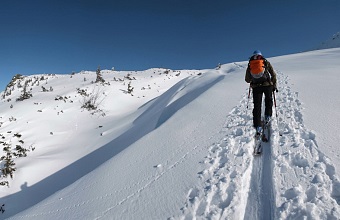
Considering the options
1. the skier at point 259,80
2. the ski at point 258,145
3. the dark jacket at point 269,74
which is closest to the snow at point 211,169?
the ski at point 258,145

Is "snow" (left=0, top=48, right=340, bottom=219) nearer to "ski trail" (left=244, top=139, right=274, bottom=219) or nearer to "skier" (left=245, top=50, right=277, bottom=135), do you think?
"ski trail" (left=244, top=139, right=274, bottom=219)

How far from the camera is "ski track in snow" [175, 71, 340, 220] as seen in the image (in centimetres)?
328

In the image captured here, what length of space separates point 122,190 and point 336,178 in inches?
141

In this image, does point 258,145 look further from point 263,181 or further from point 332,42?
point 332,42


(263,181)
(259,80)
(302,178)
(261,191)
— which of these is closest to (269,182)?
(263,181)

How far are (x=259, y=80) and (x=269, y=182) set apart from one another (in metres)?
2.79

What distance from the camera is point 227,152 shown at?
5043mm

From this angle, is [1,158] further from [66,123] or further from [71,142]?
[66,123]

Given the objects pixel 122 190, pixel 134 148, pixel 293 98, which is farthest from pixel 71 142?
pixel 293 98

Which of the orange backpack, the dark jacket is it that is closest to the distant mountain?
the dark jacket

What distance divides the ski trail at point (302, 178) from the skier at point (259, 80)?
57cm

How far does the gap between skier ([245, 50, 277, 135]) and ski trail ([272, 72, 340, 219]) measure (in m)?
0.57

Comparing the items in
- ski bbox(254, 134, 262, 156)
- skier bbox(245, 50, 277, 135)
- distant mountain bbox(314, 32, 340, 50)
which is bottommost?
ski bbox(254, 134, 262, 156)

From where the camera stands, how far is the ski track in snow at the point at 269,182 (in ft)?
10.8
